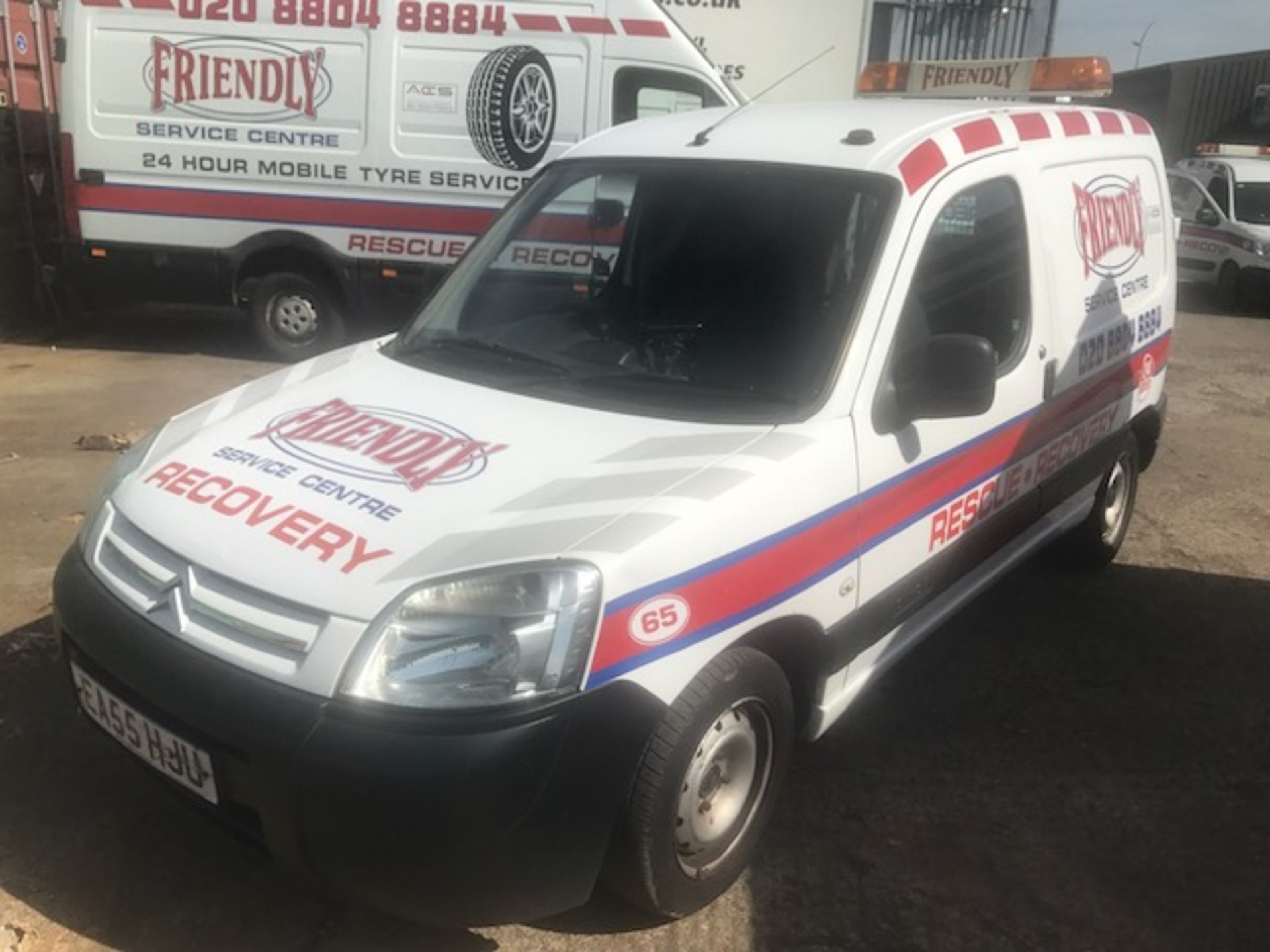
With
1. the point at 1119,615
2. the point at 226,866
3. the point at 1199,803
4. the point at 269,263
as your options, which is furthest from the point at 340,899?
the point at 269,263

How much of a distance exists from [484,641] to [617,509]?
404mm

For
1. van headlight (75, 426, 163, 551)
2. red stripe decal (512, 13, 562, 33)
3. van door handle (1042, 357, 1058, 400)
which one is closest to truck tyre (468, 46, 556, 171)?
red stripe decal (512, 13, 562, 33)

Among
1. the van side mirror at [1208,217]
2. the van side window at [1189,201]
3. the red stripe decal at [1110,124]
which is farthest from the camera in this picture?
the van side window at [1189,201]

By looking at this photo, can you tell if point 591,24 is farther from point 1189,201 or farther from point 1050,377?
point 1189,201

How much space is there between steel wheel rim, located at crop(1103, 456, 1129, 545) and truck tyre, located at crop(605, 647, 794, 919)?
2.54 meters

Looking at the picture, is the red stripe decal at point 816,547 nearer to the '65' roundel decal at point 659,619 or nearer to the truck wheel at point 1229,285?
the '65' roundel decal at point 659,619

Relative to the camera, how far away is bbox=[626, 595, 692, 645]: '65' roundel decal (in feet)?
7.39

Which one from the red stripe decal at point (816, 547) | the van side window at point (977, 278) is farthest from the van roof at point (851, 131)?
the red stripe decal at point (816, 547)

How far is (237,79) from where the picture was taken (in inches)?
317

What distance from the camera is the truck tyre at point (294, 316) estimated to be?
8477 mm

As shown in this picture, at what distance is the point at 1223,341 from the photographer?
1110cm

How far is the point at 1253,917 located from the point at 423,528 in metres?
2.23

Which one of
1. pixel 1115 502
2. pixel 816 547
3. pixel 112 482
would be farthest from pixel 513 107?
pixel 816 547

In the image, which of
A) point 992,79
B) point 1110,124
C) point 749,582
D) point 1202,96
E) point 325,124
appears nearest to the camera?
point 749,582
